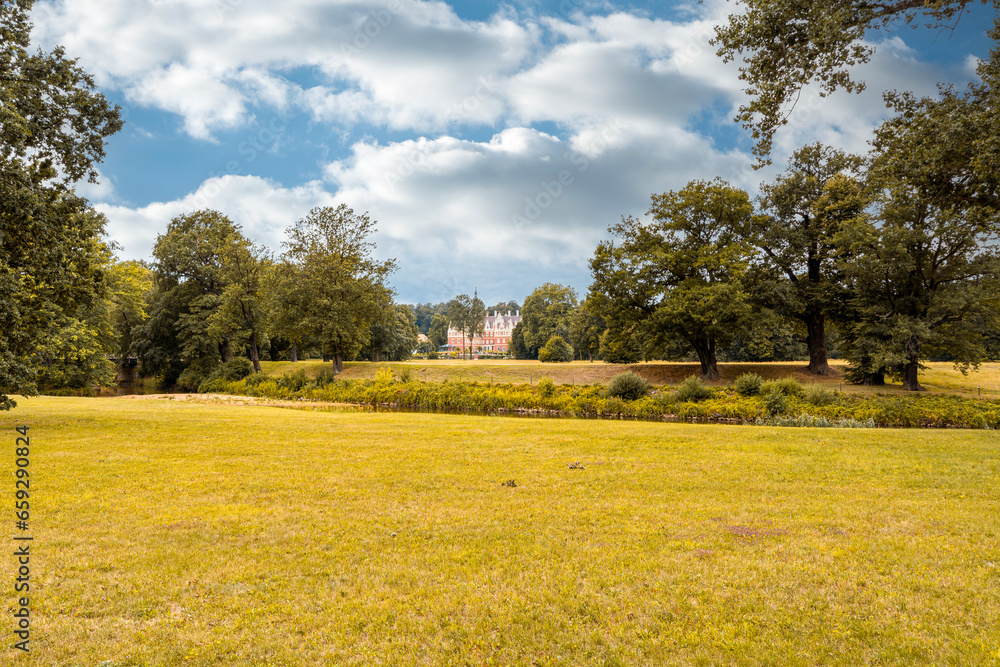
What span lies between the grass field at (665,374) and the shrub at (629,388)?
10.5 metres

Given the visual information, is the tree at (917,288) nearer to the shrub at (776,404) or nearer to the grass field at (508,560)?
the shrub at (776,404)

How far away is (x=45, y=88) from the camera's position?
14.0 m

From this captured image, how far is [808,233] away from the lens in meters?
36.5

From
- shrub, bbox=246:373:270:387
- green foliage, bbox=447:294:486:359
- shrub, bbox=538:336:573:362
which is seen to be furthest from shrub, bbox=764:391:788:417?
green foliage, bbox=447:294:486:359

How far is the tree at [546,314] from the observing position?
84.8 metres

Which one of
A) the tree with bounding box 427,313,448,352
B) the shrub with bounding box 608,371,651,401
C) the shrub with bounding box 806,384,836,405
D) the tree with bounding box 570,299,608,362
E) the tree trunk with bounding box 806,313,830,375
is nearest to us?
the shrub with bounding box 806,384,836,405

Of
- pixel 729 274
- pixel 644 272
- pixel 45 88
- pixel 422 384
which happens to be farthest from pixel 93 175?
pixel 729 274

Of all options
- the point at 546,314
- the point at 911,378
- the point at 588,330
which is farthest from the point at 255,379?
the point at 546,314

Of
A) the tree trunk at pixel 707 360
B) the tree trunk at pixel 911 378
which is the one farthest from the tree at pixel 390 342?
the tree trunk at pixel 911 378

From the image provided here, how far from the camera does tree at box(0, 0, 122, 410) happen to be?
12.1 m

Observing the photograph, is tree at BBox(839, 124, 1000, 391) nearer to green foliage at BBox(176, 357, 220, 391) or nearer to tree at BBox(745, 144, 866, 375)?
tree at BBox(745, 144, 866, 375)

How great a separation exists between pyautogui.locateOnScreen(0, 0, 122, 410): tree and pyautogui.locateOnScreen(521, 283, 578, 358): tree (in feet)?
233

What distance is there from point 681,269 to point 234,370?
37798 mm

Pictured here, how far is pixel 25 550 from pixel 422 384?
99.6 ft
